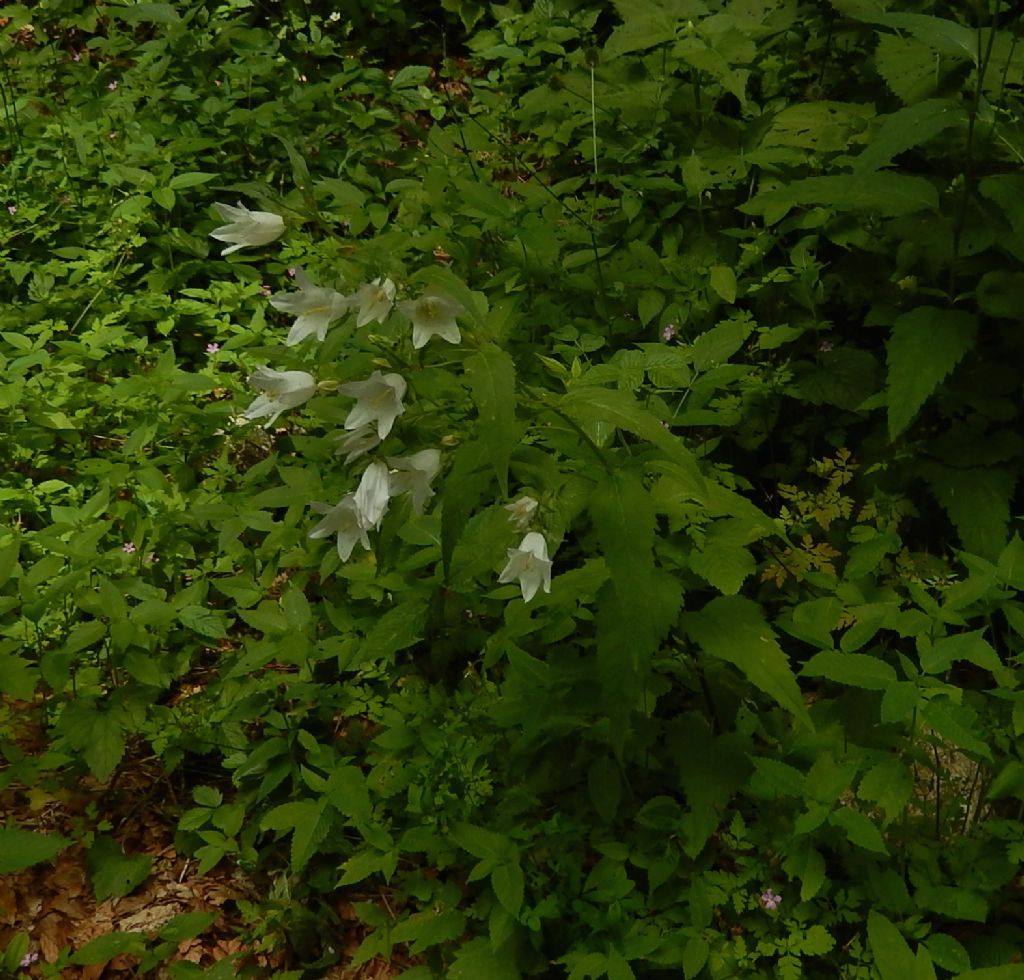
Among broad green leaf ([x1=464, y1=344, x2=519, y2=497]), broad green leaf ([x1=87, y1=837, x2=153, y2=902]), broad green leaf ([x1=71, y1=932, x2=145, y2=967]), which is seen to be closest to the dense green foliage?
broad green leaf ([x1=464, y1=344, x2=519, y2=497])

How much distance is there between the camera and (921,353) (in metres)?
2.57

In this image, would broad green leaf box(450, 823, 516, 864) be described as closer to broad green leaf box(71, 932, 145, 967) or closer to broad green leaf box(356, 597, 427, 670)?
broad green leaf box(356, 597, 427, 670)

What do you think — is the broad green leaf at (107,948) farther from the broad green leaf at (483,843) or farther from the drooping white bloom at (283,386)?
the drooping white bloom at (283,386)

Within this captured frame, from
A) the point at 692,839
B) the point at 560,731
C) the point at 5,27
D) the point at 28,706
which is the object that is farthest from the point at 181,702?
the point at 5,27

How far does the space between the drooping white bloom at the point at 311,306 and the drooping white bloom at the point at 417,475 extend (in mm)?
295

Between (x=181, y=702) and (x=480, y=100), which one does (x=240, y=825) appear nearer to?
(x=181, y=702)

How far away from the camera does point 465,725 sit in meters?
2.54

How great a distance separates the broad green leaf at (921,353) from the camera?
251 cm

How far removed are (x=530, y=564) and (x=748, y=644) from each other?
590 millimetres

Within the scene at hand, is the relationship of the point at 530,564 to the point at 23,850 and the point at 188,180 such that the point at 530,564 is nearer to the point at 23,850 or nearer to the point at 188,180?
the point at 23,850

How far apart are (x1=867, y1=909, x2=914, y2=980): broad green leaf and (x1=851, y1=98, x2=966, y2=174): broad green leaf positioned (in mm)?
1828

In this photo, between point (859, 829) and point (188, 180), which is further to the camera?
point (188, 180)

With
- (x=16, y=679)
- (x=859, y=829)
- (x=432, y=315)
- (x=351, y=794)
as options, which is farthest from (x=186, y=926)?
(x=432, y=315)

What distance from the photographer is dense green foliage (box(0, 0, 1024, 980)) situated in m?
2.06
